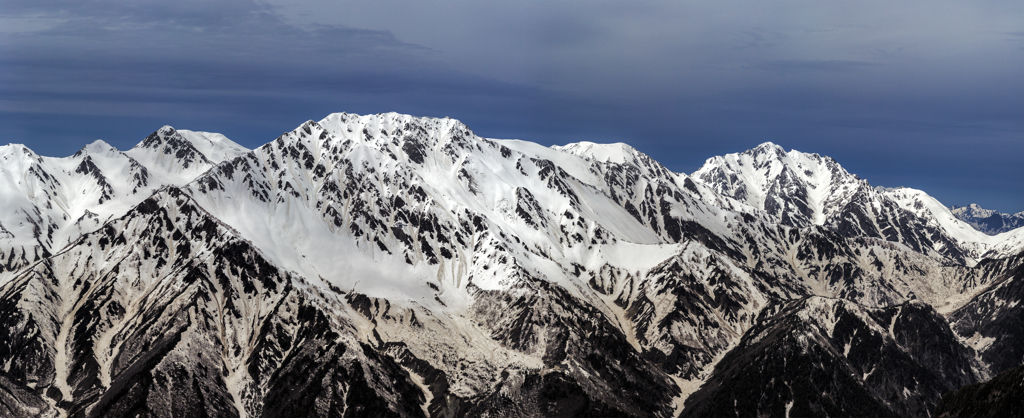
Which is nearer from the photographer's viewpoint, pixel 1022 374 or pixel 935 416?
pixel 1022 374

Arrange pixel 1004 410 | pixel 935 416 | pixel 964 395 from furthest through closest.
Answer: pixel 935 416
pixel 964 395
pixel 1004 410

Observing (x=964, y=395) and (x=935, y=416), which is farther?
(x=935, y=416)

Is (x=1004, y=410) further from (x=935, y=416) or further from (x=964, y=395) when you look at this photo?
(x=935, y=416)

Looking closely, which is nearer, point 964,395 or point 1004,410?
point 1004,410

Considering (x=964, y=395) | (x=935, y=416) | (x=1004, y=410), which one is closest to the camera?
(x=1004, y=410)

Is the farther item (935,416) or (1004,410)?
(935,416)

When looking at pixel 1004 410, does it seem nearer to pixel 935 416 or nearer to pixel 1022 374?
pixel 1022 374

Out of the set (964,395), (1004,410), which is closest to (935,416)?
(964,395)
